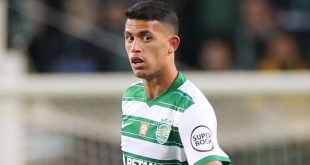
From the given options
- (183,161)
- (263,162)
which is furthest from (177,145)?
(263,162)

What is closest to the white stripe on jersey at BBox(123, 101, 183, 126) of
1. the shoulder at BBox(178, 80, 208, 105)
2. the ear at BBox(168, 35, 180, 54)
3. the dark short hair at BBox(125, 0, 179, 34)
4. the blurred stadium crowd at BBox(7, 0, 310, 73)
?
the shoulder at BBox(178, 80, 208, 105)

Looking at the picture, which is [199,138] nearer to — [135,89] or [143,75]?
[143,75]

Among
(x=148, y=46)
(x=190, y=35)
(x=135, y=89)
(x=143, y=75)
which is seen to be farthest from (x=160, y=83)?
(x=190, y=35)

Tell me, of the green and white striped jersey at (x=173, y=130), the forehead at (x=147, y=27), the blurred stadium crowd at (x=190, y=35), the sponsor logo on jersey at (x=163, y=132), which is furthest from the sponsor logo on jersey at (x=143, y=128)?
the blurred stadium crowd at (x=190, y=35)

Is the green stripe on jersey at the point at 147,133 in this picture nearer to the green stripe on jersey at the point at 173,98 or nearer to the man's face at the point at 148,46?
the green stripe on jersey at the point at 173,98

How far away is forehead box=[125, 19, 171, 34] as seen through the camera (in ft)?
18.8

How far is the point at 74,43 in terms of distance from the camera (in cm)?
1123

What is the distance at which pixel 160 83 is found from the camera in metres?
5.89

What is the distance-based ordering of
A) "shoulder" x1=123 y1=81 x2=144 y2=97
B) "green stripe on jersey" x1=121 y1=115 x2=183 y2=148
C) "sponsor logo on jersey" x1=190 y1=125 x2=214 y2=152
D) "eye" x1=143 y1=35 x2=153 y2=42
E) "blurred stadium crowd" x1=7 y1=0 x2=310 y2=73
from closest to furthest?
"sponsor logo on jersey" x1=190 y1=125 x2=214 y2=152 < "green stripe on jersey" x1=121 y1=115 x2=183 y2=148 < "eye" x1=143 y1=35 x2=153 y2=42 < "shoulder" x1=123 y1=81 x2=144 y2=97 < "blurred stadium crowd" x1=7 y1=0 x2=310 y2=73

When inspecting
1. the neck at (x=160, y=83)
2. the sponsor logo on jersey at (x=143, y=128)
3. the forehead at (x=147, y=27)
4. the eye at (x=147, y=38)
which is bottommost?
the sponsor logo on jersey at (x=143, y=128)

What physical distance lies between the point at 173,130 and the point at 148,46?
0.44 m

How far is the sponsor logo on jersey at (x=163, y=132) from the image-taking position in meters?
5.67

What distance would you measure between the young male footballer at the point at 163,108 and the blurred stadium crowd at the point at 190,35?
16.0ft

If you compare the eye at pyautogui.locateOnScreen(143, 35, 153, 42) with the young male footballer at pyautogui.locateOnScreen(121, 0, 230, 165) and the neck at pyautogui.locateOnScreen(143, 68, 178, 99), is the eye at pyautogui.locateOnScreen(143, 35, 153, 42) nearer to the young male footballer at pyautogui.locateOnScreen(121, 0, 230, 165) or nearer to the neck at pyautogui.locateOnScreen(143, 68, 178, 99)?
the young male footballer at pyautogui.locateOnScreen(121, 0, 230, 165)
